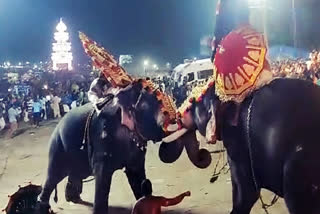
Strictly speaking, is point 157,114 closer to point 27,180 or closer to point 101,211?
point 101,211

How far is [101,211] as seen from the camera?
5973mm

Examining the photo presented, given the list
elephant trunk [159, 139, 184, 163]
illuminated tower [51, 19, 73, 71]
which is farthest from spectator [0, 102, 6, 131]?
illuminated tower [51, 19, 73, 71]

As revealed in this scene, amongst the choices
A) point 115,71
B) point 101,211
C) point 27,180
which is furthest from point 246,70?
point 27,180

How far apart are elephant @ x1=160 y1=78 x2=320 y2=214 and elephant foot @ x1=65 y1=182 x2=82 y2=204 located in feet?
10.4

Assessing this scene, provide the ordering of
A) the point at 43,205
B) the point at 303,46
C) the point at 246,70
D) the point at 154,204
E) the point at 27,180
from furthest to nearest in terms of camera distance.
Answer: the point at 303,46 < the point at 27,180 < the point at 43,205 < the point at 154,204 < the point at 246,70

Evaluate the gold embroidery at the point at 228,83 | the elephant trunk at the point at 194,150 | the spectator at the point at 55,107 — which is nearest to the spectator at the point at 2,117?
the spectator at the point at 55,107

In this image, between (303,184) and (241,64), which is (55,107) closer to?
(241,64)

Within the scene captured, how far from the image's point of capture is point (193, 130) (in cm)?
507

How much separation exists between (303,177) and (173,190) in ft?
14.2

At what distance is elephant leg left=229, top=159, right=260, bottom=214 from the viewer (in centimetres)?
437

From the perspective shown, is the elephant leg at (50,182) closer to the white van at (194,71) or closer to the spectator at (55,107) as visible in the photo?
the spectator at (55,107)

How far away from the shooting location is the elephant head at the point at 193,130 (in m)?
4.80

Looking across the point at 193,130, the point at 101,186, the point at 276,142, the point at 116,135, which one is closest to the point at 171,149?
the point at 193,130

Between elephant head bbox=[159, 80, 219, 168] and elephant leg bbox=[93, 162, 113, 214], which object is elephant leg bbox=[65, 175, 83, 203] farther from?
elephant head bbox=[159, 80, 219, 168]
